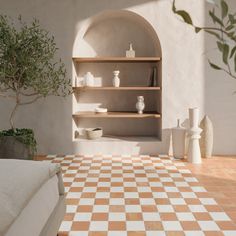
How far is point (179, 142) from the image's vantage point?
16.7 ft

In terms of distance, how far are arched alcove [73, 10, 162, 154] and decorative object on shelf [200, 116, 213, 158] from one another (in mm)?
696

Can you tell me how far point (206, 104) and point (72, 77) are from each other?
6.86 feet

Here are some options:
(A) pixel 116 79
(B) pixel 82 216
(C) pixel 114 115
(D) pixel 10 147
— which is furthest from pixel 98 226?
(A) pixel 116 79

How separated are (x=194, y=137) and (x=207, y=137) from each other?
36 cm

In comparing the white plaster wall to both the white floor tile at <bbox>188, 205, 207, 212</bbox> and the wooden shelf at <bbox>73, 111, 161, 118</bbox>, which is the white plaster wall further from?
the white floor tile at <bbox>188, 205, 207, 212</bbox>

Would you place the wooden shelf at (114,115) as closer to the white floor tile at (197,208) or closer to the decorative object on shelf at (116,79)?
the decorative object on shelf at (116,79)

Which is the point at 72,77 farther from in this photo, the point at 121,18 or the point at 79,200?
the point at 79,200

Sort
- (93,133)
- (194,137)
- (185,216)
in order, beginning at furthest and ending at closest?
(93,133) → (194,137) → (185,216)

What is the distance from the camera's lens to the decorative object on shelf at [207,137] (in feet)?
16.8

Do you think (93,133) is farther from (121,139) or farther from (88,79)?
(88,79)

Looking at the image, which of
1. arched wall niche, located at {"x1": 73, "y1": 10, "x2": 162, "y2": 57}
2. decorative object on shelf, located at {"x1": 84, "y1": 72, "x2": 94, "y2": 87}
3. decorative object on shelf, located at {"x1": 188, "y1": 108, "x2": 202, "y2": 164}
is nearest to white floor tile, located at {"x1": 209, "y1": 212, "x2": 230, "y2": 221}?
decorative object on shelf, located at {"x1": 188, "y1": 108, "x2": 202, "y2": 164}

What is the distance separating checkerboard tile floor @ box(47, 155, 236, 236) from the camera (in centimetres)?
268

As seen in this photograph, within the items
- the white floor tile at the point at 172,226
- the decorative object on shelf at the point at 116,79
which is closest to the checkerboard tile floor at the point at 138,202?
the white floor tile at the point at 172,226

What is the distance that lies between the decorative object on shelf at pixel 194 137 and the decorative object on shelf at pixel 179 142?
7.0 inches
